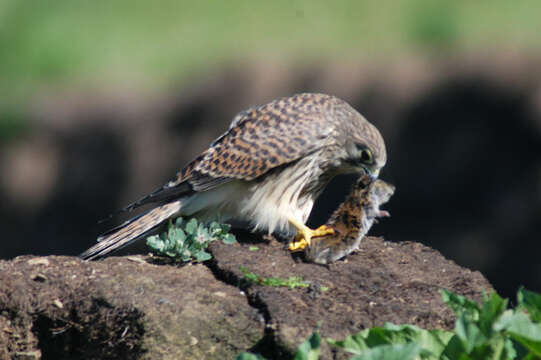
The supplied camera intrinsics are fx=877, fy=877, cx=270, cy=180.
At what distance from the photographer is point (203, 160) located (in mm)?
4645

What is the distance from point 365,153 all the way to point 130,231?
4.24 feet

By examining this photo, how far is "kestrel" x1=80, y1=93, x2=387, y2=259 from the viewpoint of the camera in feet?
14.8

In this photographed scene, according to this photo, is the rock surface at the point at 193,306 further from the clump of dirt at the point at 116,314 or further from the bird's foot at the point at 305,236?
the bird's foot at the point at 305,236

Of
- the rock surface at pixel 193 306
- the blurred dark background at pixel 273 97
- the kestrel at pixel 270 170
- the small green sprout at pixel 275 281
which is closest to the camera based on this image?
the rock surface at pixel 193 306

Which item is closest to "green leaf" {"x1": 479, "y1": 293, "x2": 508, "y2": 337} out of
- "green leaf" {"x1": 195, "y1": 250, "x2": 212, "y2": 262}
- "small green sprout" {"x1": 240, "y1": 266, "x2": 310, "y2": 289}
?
"small green sprout" {"x1": 240, "y1": 266, "x2": 310, "y2": 289}

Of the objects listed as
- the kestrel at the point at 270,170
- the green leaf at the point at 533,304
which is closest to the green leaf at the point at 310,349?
the green leaf at the point at 533,304

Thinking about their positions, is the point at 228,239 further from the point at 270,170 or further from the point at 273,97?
the point at 273,97

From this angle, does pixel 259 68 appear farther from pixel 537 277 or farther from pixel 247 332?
pixel 247 332

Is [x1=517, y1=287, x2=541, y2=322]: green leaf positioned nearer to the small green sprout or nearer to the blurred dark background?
the small green sprout

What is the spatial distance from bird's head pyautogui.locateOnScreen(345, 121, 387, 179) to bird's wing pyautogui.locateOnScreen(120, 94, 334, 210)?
0.14 m

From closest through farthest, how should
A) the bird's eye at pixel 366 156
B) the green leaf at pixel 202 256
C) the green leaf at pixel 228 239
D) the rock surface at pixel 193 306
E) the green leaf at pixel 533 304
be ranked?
the green leaf at pixel 533 304 → the rock surface at pixel 193 306 → the green leaf at pixel 202 256 → the green leaf at pixel 228 239 → the bird's eye at pixel 366 156

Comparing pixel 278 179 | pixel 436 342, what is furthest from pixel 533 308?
pixel 278 179

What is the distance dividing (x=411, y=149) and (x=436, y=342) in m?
4.20

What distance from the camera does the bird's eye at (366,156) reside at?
463 cm
